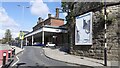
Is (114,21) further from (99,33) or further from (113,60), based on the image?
(113,60)

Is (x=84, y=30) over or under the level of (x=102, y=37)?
over

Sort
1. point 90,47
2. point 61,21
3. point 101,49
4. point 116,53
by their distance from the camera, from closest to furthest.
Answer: point 116,53 → point 101,49 → point 90,47 → point 61,21

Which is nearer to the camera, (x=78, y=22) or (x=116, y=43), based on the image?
(x=116, y=43)

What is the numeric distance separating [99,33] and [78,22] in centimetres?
447

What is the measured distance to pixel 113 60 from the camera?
714 inches

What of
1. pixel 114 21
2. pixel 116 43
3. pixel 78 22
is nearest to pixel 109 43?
pixel 116 43

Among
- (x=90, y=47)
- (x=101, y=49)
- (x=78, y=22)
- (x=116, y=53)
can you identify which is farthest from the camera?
(x=78, y=22)

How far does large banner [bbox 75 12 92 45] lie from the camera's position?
21.5 m

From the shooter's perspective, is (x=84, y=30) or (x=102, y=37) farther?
(x=84, y=30)

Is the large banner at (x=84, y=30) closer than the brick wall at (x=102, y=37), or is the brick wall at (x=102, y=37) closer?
the brick wall at (x=102, y=37)

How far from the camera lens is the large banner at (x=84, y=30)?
21466 millimetres

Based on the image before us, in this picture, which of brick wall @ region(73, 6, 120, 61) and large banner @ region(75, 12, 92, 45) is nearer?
brick wall @ region(73, 6, 120, 61)

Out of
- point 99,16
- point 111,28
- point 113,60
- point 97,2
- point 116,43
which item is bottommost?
point 113,60

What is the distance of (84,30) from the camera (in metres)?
22.4
